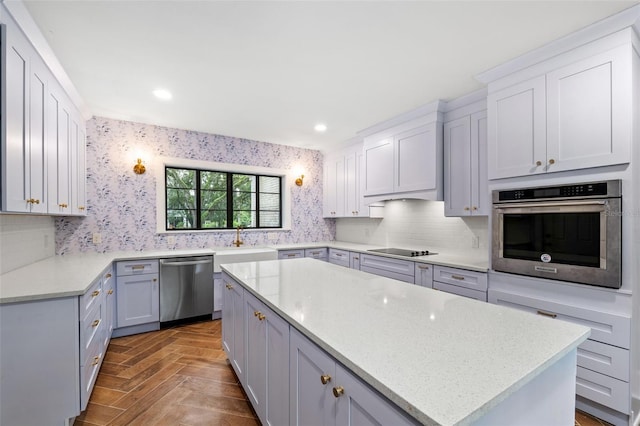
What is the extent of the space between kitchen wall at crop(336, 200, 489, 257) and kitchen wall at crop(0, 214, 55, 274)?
405cm

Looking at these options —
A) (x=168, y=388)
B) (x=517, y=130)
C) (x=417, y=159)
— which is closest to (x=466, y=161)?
(x=417, y=159)

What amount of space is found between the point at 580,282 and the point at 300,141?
3.80m

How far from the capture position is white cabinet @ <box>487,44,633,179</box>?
5.84 ft

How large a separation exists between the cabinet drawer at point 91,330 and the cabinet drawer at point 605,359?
325cm

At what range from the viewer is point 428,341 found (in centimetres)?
97

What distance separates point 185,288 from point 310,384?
9.55 ft

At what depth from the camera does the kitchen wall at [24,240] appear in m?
2.17

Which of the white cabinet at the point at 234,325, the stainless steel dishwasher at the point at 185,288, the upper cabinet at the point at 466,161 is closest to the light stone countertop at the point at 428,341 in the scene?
the white cabinet at the point at 234,325

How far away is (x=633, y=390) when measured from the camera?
1.85 meters

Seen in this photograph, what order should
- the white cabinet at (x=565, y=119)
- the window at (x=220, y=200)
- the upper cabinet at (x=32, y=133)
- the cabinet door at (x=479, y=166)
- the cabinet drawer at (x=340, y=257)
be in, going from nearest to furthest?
the upper cabinet at (x=32, y=133)
the white cabinet at (x=565, y=119)
the cabinet door at (x=479, y=166)
the window at (x=220, y=200)
the cabinet drawer at (x=340, y=257)

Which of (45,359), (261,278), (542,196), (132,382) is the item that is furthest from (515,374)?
(132,382)

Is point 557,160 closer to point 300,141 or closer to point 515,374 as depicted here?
point 515,374

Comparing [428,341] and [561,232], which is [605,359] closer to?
[561,232]

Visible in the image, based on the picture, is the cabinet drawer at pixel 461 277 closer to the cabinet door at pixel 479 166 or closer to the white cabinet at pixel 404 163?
the cabinet door at pixel 479 166
